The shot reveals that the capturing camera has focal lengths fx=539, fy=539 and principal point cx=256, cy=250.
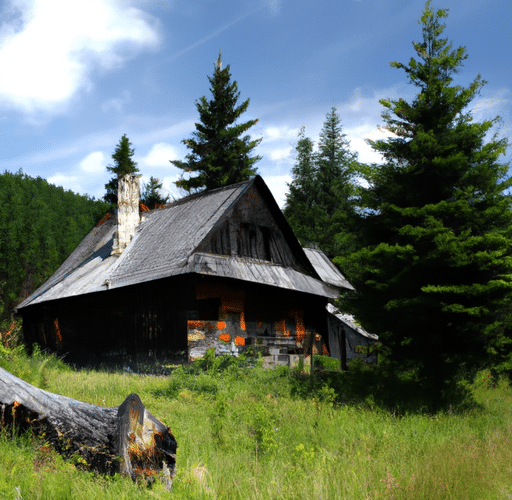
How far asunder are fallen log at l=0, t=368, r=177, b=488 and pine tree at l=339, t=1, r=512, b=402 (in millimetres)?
6162

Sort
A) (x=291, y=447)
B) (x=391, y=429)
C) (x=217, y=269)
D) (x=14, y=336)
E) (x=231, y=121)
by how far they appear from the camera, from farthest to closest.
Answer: (x=231, y=121)
(x=217, y=269)
(x=14, y=336)
(x=391, y=429)
(x=291, y=447)

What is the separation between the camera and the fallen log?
5.19m

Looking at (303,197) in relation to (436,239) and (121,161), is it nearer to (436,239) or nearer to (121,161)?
(121,161)

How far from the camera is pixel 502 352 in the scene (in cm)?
1051

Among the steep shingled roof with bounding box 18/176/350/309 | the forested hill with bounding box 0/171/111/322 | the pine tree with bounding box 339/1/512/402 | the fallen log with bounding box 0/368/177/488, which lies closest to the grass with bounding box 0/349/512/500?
the fallen log with bounding box 0/368/177/488

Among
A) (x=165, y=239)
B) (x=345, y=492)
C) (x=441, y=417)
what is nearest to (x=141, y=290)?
(x=165, y=239)

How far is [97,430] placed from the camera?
5430mm

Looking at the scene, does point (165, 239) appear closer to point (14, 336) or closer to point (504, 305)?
point (14, 336)

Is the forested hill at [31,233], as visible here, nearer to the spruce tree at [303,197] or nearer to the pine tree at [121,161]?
the pine tree at [121,161]

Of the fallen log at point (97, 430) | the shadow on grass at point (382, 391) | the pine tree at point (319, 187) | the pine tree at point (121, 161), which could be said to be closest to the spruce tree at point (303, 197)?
the pine tree at point (319, 187)

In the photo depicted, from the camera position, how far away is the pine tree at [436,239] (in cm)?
1012

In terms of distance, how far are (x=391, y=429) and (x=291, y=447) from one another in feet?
6.18

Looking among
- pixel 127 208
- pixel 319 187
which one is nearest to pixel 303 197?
pixel 319 187

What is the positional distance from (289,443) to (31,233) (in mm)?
44291
